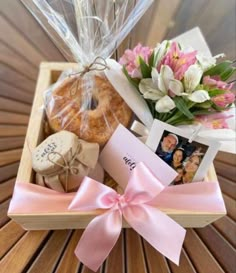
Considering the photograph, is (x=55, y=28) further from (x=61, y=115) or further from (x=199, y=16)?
(x=199, y=16)

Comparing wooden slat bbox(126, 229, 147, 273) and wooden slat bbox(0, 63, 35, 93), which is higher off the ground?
wooden slat bbox(0, 63, 35, 93)

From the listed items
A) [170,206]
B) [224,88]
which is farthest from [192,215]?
[224,88]

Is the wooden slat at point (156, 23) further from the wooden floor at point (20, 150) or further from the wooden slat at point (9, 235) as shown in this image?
the wooden slat at point (9, 235)

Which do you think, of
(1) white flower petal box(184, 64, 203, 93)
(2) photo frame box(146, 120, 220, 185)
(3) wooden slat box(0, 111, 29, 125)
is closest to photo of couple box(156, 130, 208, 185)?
(2) photo frame box(146, 120, 220, 185)

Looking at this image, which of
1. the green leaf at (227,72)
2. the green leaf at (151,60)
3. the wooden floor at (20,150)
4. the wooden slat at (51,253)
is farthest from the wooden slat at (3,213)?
the green leaf at (227,72)

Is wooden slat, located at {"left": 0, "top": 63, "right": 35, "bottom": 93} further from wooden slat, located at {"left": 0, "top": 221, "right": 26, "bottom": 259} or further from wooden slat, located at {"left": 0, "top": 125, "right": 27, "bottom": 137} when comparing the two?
wooden slat, located at {"left": 0, "top": 221, "right": 26, "bottom": 259}
